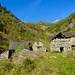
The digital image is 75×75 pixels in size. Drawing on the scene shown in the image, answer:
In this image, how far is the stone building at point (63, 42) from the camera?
49.5 m

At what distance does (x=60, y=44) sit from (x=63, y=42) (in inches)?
41.0

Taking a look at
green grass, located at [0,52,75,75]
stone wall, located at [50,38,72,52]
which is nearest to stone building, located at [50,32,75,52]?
stone wall, located at [50,38,72,52]

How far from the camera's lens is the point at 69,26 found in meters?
118

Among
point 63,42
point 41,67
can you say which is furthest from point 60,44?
point 41,67

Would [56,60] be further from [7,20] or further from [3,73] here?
[7,20]

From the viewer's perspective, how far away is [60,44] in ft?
167

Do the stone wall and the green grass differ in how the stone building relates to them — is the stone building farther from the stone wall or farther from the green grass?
the green grass

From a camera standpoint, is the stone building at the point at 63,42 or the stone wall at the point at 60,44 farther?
the stone wall at the point at 60,44

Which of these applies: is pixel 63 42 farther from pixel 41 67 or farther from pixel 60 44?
pixel 41 67

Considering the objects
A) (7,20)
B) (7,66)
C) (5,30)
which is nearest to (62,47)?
(7,66)

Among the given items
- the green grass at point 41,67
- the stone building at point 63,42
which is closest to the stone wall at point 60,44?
the stone building at point 63,42

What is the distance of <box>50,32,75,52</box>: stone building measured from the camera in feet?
162

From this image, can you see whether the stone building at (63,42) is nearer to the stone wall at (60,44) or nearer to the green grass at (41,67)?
the stone wall at (60,44)

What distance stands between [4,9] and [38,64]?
275ft
